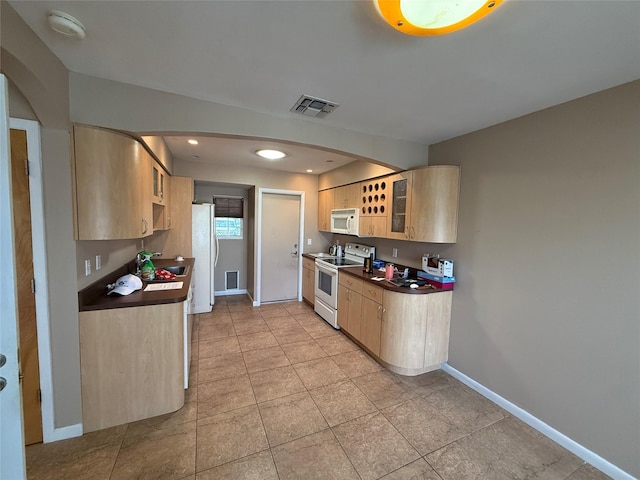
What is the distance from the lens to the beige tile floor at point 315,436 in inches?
64.6

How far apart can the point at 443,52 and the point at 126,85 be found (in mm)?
2094

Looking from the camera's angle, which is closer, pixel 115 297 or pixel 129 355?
pixel 129 355

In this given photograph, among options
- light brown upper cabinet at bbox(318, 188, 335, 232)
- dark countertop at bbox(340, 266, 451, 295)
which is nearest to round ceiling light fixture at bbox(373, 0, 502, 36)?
dark countertop at bbox(340, 266, 451, 295)

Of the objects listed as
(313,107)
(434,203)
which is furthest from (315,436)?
(313,107)

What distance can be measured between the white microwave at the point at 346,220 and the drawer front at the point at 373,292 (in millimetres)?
1014

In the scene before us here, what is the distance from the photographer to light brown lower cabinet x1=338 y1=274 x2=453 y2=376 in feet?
8.73

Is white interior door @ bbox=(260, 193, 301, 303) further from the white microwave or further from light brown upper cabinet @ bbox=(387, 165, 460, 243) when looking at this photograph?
light brown upper cabinet @ bbox=(387, 165, 460, 243)

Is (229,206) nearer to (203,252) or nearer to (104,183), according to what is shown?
(203,252)

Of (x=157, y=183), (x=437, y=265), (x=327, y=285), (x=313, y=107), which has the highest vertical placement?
(x=313, y=107)

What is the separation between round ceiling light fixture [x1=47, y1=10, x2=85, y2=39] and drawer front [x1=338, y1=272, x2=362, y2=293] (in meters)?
3.04

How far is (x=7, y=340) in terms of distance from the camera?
99cm

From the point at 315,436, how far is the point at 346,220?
283cm

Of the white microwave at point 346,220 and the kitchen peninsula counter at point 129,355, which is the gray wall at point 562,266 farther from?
the kitchen peninsula counter at point 129,355

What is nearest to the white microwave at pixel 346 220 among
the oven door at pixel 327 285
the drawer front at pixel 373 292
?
the oven door at pixel 327 285
